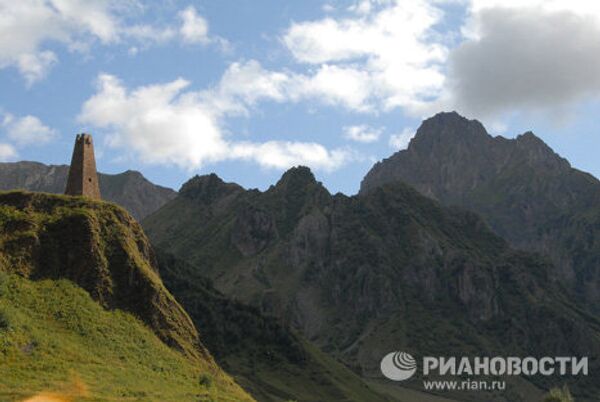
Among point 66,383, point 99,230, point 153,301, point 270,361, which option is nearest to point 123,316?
point 153,301

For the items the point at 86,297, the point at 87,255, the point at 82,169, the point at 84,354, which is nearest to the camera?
the point at 84,354

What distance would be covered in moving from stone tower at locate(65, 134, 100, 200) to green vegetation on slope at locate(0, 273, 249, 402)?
75.2 feet

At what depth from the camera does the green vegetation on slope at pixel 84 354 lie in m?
81.8

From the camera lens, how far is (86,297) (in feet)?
332

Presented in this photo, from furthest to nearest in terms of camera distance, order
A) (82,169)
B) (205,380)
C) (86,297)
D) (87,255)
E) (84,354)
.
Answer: (82,169), (87,255), (86,297), (205,380), (84,354)

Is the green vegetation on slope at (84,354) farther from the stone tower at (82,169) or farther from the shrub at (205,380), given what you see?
the stone tower at (82,169)

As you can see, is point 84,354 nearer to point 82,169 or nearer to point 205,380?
point 205,380

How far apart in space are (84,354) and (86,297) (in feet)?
39.3

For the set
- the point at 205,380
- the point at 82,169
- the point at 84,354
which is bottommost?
the point at 205,380

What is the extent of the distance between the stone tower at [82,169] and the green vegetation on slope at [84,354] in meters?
22.9

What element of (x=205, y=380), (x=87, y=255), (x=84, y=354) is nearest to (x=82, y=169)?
(x=87, y=255)

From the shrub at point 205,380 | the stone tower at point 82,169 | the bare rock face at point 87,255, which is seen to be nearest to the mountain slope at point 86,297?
the bare rock face at point 87,255

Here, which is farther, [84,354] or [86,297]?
[86,297]

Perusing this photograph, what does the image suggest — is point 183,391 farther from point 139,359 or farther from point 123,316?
point 123,316
